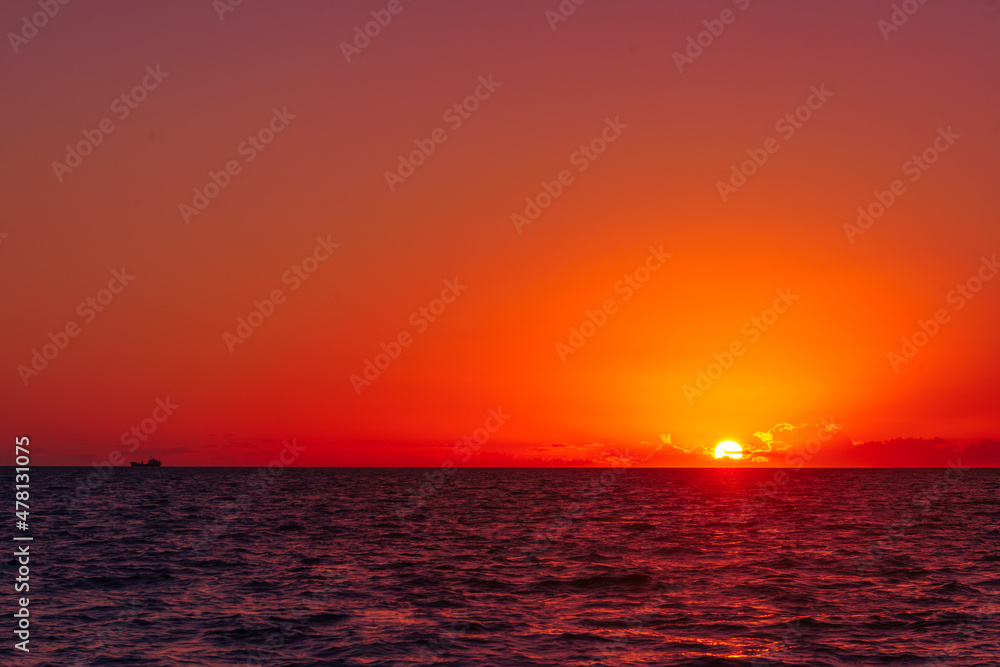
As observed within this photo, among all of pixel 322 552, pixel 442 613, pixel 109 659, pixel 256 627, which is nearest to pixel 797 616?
pixel 442 613

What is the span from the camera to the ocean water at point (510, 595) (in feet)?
72.5

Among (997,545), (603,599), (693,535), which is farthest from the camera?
(693,535)

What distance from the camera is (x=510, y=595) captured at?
29875 mm

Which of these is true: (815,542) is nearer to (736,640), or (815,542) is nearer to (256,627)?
(736,640)

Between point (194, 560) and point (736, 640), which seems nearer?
point (736, 640)

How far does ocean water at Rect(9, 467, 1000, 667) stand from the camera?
22109mm

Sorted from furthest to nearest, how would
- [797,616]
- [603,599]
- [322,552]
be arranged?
[322,552]
[603,599]
[797,616]

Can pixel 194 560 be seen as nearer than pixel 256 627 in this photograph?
No

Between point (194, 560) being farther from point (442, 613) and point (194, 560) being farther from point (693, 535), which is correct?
point (693, 535)

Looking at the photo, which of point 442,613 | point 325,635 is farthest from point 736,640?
point 325,635

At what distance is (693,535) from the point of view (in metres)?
51.3

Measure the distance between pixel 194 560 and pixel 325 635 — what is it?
680 inches

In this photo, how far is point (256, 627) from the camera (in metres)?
24.3

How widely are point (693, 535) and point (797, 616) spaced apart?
82.5 ft
